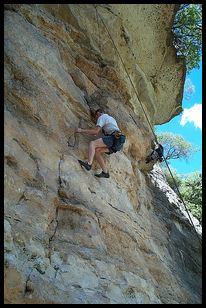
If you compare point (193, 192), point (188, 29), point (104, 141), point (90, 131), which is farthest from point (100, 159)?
point (193, 192)

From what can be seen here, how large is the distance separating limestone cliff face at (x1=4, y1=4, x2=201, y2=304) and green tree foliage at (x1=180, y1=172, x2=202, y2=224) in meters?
8.31

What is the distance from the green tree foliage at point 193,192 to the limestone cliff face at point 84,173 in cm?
831

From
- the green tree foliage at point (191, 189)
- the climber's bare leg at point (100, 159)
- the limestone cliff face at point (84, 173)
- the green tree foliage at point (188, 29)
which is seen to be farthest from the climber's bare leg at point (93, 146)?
the green tree foliage at point (191, 189)

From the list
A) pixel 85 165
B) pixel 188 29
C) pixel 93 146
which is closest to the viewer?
pixel 85 165

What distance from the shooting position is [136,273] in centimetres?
749

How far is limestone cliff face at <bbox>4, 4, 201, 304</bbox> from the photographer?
5914 millimetres

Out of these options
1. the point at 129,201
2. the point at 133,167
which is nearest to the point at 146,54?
the point at 133,167

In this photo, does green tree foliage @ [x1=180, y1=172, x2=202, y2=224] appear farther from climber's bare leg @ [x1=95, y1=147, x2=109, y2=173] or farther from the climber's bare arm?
the climber's bare arm

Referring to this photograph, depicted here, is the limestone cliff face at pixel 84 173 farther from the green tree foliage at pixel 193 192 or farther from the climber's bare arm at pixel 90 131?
the green tree foliage at pixel 193 192

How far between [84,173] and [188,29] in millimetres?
8597

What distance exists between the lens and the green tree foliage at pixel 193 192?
20612 mm

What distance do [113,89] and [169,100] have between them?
388cm

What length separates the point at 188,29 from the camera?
14.0m

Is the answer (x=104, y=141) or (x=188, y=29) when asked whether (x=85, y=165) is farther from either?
(x=188, y=29)
